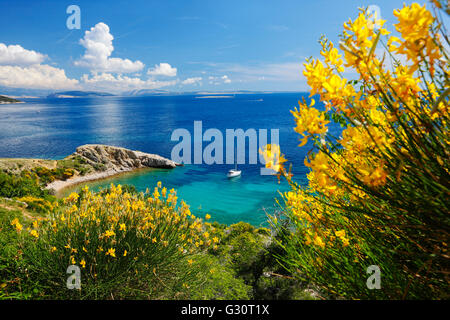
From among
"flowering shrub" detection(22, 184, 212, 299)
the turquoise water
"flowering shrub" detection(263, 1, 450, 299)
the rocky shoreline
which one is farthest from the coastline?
"flowering shrub" detection(263, 1, 450, 299)

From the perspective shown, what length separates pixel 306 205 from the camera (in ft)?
5.67

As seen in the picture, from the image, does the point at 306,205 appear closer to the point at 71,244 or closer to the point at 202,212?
the point at 71,244

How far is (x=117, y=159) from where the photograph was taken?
103 feet

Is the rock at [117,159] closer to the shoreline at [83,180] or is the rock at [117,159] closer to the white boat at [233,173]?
the shoreline at [83,180]

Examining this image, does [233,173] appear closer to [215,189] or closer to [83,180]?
[215,189]

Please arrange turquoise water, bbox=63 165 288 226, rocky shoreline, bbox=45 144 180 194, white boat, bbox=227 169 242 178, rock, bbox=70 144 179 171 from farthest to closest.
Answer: rock, bbox=70 144 179 171
rocky shoreline, bbox=45 144 180 194
white boat, bbox=227 169 242 178
turquoise water, bbox=63 165 288 226

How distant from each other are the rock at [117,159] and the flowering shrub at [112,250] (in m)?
28.4

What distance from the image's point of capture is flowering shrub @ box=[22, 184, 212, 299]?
312 cm

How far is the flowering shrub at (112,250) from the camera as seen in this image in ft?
10.2

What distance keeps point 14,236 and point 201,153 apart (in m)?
34.6

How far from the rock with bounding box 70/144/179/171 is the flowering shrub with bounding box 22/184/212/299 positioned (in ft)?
93.1

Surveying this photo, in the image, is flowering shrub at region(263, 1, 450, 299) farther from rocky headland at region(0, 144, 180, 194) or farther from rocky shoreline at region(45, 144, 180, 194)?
rocky shoreline at region(45, 144, 180, 194)

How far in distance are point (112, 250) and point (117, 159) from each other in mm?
31066

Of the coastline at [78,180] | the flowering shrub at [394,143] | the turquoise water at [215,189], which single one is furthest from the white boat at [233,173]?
the flowering shrub at [394,143]
